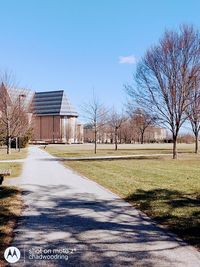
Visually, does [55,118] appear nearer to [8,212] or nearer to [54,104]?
[54,104]

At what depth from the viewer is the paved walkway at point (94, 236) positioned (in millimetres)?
5016

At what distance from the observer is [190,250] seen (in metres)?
5.39

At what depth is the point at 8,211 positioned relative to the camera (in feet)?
27.2

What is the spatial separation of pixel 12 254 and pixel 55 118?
12012 centimetres

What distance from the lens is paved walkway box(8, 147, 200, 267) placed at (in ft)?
16.5

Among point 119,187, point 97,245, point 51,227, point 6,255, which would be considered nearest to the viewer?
point 6,255

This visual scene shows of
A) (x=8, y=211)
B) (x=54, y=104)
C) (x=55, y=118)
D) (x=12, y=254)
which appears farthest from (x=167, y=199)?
(x=54, y=104)

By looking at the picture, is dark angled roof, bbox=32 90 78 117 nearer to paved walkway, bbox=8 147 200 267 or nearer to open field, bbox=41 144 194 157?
open field, bbox=41 144 194 157

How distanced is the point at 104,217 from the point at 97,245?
6.38ft

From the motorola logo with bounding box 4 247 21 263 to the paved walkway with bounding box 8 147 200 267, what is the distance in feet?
0.32

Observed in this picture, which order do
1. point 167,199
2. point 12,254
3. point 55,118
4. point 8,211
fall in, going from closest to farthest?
point 12,254 → point 8,211 → point 167,199 → point 55,118

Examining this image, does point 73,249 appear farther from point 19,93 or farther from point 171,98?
point 19,93

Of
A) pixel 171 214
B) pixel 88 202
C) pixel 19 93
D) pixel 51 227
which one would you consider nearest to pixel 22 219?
pixel 51 227

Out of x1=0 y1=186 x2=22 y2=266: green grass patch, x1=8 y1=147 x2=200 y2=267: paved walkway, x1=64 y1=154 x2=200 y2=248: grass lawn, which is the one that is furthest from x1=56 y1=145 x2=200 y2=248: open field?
x1=0 y1=186 x2=22 y2=266: green grass patch
